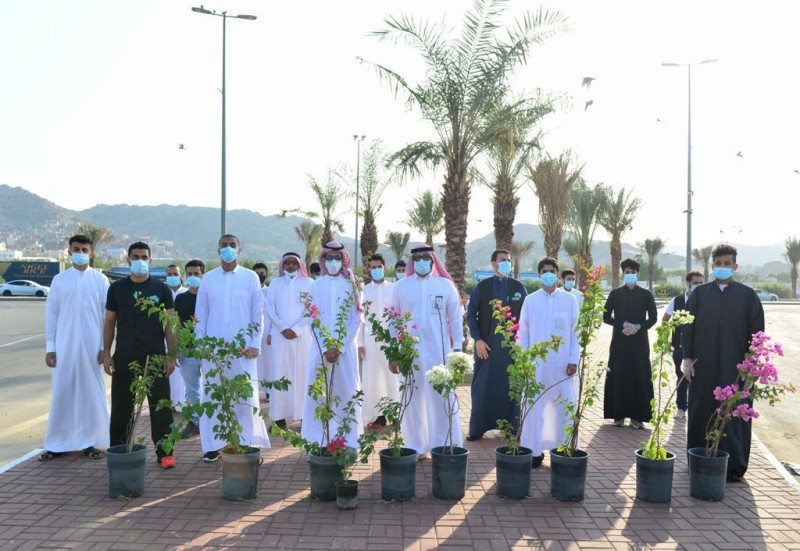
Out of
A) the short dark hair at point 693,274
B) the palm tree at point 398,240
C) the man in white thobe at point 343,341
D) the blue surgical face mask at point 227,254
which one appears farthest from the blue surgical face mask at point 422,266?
the palm tree at point 398,240

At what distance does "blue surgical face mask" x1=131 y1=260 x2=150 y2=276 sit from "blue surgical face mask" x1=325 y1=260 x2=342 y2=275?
164 centimetres

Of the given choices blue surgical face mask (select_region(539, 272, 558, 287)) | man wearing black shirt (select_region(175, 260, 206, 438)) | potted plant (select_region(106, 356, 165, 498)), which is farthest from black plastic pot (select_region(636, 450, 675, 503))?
man wearing black shirt (select_region(175, 260, 206, 438))

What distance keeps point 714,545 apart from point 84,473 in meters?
5.05

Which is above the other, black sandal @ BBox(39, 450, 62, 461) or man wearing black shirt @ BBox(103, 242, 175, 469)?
man wearing black shirt @ BBox(103, 242, 175, 469)

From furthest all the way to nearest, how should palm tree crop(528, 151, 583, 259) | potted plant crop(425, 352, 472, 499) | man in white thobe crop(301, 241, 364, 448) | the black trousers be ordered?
palm tree crop(528, 151, 583, 259) < man in white thobe crop(301, 241, 364, 448) < the black trousers < potted plant crop(425, 352, 472, 499)

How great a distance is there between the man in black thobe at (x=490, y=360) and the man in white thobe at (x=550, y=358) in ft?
1.60

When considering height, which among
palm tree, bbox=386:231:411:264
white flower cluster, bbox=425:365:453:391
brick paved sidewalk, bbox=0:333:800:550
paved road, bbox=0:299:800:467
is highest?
palm tree, bbox=386:231:411:264

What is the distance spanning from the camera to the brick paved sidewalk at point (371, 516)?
14.5 ft

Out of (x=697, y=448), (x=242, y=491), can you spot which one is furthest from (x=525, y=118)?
(x=242, y=491)

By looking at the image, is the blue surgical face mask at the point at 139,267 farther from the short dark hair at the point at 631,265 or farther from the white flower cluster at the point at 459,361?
the short dark hair at the point at 631,265

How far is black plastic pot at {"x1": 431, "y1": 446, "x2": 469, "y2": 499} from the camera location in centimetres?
525

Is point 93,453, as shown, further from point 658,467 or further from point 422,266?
point 658,467

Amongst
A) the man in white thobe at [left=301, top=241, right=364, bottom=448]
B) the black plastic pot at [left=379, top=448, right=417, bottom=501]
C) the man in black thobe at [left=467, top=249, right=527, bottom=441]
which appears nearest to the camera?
the black plastic pot at [left=379, top=448, right=417, bottom=501]

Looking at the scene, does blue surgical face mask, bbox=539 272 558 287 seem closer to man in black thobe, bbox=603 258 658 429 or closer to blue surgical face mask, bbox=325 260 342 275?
man in black thobe, bbox=603 258 658 429
